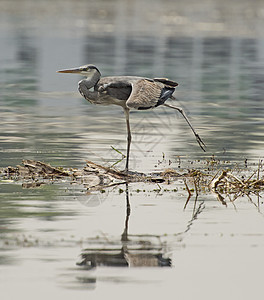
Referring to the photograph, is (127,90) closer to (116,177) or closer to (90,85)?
(90,85)

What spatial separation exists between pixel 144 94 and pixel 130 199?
5.27 feet

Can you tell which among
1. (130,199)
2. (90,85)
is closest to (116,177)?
(130,199)

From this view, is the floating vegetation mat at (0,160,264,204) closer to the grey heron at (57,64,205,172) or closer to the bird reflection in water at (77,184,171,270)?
the grey heron at (57,64,205,172)

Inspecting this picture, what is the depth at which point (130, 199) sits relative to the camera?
10438 millimetres

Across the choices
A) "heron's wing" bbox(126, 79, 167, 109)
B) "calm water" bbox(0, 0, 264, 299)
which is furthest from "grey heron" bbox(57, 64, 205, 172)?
"calm water" bbox(0, 0, 264, 299)

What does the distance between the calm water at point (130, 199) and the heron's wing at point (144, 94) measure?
0.91 meters

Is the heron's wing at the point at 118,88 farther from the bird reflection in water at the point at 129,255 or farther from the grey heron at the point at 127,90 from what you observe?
the bird reflection in water at the point at 129,255

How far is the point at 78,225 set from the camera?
359 inches

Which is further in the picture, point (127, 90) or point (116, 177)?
point (127, 90)

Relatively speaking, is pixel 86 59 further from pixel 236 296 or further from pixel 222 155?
pixel 236 296

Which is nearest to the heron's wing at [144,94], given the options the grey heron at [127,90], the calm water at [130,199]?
the grey heron at [127,90]

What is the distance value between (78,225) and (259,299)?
96.9 inches

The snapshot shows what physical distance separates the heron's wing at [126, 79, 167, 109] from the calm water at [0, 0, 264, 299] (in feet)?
2.99

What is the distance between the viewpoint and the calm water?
7531 mm
